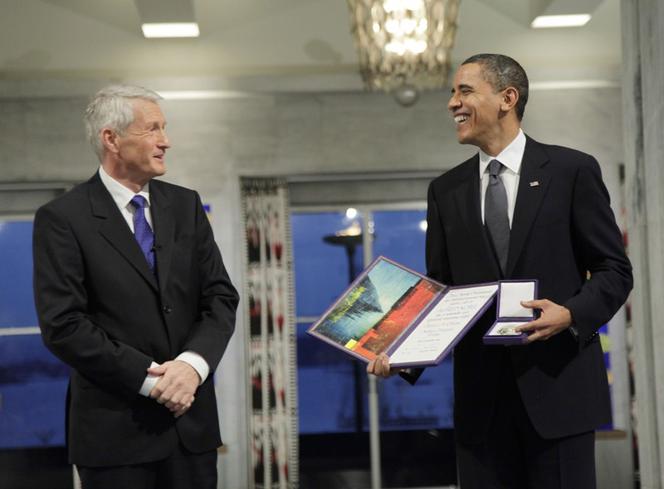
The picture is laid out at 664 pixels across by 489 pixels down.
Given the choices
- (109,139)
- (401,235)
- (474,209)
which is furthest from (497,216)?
(401,235)

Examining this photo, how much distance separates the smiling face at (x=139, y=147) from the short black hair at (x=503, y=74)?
82 centimetres

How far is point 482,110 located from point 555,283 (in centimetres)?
47

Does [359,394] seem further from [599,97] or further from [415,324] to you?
[415,324]

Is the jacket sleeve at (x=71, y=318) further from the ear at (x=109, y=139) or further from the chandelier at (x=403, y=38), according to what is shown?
the chandelier at (x=403, y=38)

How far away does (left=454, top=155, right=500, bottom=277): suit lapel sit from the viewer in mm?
2299

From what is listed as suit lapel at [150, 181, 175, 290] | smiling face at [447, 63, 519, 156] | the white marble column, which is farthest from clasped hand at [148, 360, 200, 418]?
the white marble column

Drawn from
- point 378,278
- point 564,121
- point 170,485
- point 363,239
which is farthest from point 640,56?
point 363,239

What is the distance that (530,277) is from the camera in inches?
88.8

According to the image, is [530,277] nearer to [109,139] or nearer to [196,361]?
[196,361]

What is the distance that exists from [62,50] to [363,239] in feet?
9.15

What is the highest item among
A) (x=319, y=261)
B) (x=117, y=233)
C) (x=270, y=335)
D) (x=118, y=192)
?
(x=118, y=192)

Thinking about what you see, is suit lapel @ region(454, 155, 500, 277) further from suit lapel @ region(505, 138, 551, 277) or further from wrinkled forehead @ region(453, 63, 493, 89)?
wrinkled forehead @ region(453, 63, 493, 89)

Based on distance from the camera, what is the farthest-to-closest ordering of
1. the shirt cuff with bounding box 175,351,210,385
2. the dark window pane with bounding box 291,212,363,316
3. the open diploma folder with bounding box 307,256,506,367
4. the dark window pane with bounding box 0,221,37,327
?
the dark window pane with bounding box 291,212,363,316 → the dark window pane with bounding box 0,221,37,327 → the shirt cuff with bounding box 175,351,210,385 → the open diploma folder with bounding box 307,256,506,367

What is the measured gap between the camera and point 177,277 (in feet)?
7.92
